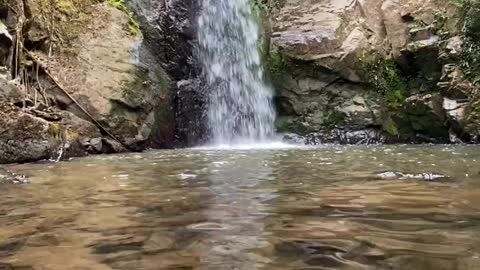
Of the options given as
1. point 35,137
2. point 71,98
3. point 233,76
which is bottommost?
point 35,137

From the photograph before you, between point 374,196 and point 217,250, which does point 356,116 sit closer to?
point 374,196

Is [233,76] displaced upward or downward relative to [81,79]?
upward

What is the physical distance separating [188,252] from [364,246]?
574 mm

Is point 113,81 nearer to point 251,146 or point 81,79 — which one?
point 81,79

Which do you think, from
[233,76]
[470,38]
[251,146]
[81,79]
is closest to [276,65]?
[233,76]

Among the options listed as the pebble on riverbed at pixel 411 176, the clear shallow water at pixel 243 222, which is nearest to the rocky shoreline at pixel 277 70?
the clear shallow water at pixel 243 222

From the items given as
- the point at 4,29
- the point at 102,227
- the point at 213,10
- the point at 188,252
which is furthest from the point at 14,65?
the point at 188,252

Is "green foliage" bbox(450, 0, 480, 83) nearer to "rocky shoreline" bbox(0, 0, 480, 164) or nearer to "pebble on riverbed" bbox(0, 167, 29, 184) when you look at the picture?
"rocky shoreline" bbox(0, 0, 480, 164)

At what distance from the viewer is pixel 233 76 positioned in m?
9.86

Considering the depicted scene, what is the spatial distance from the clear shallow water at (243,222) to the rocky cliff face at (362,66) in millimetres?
5738

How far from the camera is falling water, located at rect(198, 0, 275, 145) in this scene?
943 centimetres

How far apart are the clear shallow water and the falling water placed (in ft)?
19.1

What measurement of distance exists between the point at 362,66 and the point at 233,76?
2.48 m

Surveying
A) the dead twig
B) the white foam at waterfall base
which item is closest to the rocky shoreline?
the dead twig
